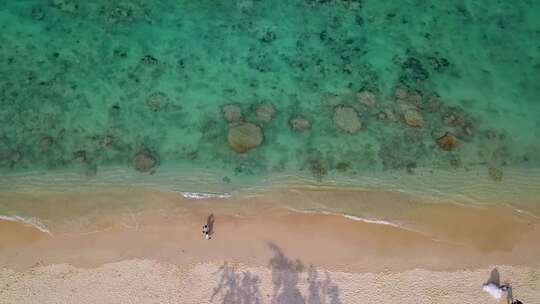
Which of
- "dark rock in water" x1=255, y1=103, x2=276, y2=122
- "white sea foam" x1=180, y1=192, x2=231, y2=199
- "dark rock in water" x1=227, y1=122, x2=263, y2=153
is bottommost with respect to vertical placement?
"white sea foam" x1=180, y1=192, x2=231, y2=199

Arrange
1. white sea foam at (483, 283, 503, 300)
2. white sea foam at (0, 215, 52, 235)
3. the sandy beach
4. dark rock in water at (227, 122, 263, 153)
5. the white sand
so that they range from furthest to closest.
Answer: dark rock in water at (227, 122, 263, 153), white sea foam at (0, 215, 52, 235), white sea foam at (483, 283, 503, 300), the sandy beach, the white sand

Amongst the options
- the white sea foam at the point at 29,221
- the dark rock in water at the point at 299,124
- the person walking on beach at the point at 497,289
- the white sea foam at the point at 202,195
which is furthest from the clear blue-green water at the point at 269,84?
the person walking on beach at the point at 497,289

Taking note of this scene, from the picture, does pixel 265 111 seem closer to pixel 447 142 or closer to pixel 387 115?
pixel 387 115

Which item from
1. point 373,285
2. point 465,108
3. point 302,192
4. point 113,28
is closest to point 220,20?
point 113,28

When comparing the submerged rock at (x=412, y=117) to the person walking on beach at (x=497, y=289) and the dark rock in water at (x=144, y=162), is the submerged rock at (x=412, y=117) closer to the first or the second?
the person walking on beach at (x=497, y=289)

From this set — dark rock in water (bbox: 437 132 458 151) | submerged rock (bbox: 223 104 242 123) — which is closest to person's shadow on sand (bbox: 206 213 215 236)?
submerged rock (bbox: 223 104 242 123)

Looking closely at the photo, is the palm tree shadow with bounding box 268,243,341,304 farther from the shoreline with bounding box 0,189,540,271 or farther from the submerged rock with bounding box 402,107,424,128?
the submerged rock with bounding box 402,107,424,128

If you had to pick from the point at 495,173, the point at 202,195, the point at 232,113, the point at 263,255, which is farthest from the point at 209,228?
the point at 495,173
